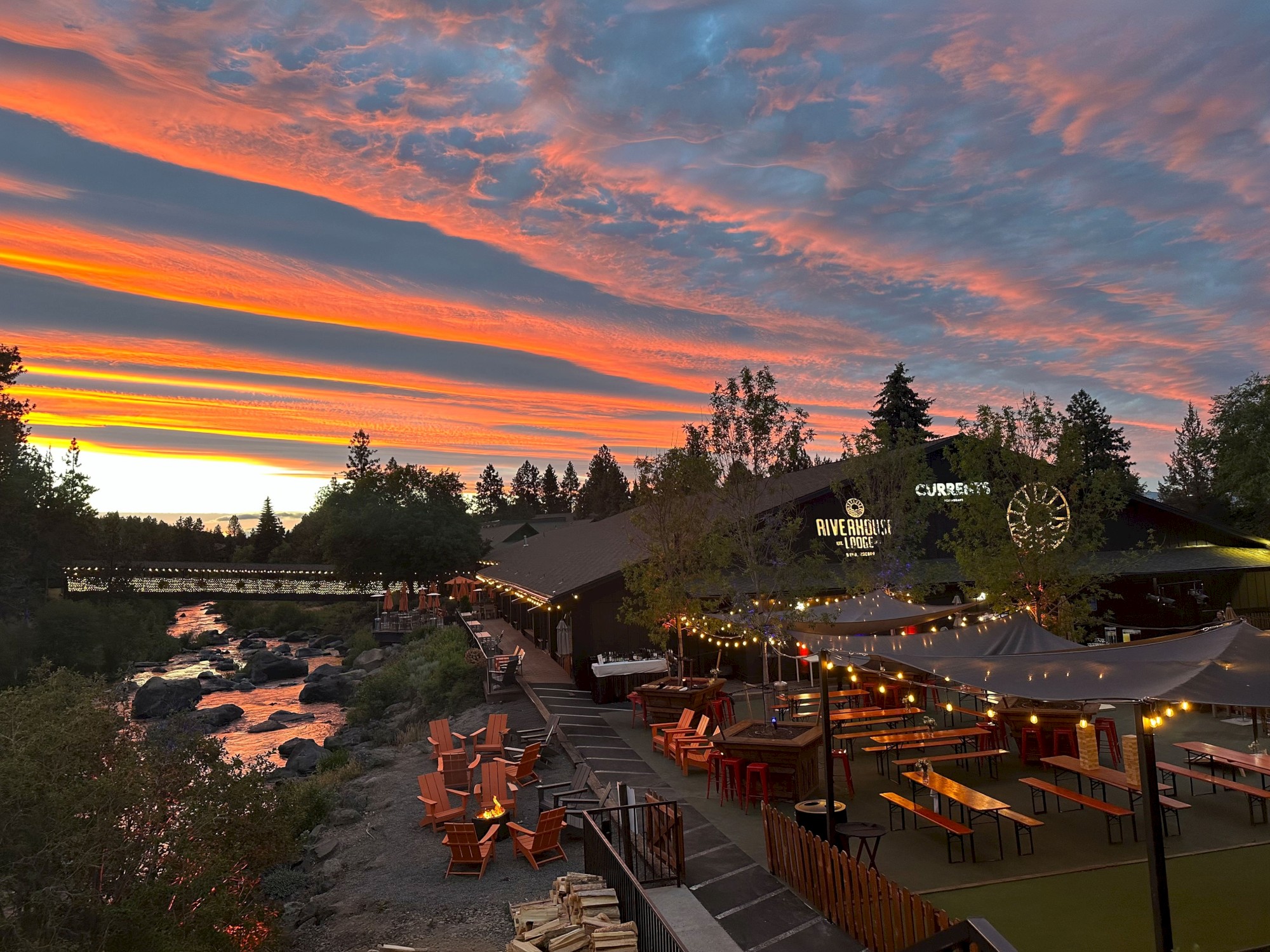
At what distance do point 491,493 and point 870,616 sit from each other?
150 metres

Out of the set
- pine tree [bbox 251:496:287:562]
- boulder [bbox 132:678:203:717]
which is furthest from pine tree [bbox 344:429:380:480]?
boulder [bbox 132:678:203:717]

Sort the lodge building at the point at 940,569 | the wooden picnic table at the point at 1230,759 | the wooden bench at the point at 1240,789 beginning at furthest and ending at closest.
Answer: the lodge building at the point at 940,569, the wooden picnic table at the point at 1230,759, the wooden bench at the point at 1240,789

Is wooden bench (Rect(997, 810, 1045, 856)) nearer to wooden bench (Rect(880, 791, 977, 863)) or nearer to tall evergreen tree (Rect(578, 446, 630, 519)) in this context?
wooden bench (Rect(880, 791, 977, 863))

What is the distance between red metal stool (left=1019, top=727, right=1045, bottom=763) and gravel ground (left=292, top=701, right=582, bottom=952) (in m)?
8.39

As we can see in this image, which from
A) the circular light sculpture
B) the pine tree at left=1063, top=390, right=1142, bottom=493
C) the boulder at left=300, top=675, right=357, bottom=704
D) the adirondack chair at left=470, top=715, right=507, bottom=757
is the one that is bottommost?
the boulder at left=300, top=675, right=357, bottom=704

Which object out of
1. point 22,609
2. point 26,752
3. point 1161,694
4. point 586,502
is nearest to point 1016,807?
point 1161,694

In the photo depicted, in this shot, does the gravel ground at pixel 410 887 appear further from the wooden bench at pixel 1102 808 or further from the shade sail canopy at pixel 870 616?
the wooden bench at pixel 1102 808

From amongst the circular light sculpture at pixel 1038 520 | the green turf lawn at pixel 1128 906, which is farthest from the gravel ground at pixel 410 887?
the circular light sculpture at pixel 1038 520

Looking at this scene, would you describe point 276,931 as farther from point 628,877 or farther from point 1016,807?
point 1016,807

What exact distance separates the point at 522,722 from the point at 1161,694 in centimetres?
1651

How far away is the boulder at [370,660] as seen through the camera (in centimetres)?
4422

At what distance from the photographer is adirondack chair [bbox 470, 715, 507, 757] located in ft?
60.2

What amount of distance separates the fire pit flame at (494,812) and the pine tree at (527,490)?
138 meters

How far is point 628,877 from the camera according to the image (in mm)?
8555
